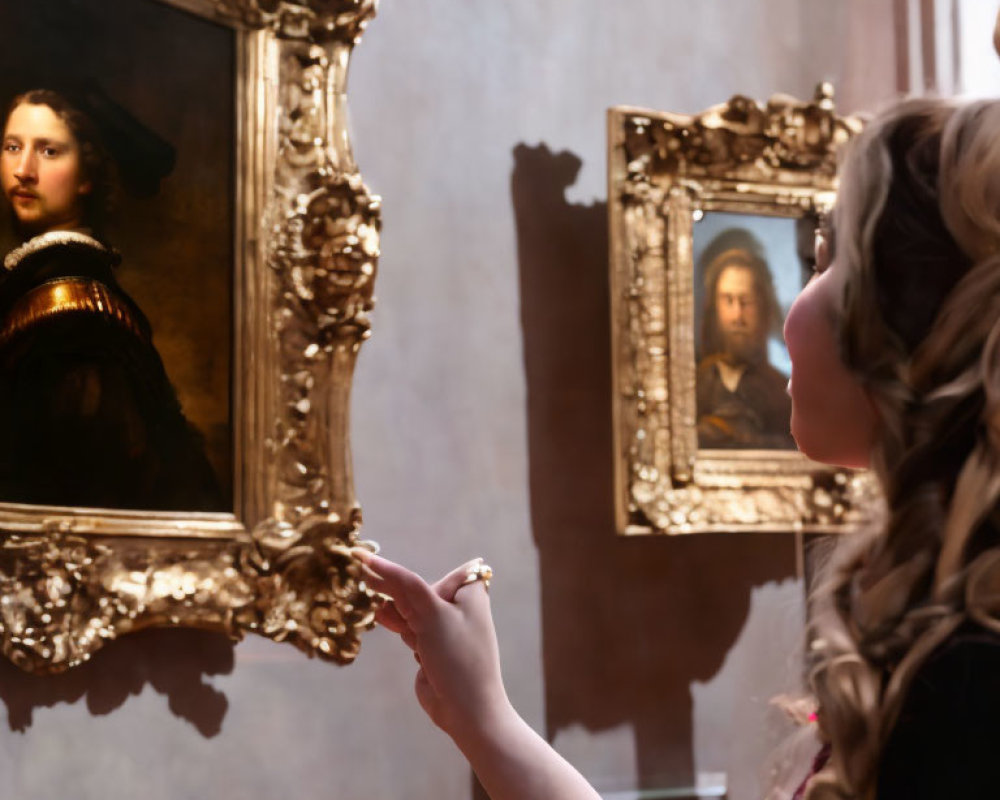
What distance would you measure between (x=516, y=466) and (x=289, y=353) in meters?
0.83

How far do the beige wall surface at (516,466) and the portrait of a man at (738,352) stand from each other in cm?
29

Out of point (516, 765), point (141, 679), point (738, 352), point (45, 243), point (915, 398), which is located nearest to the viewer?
point (915, 398)

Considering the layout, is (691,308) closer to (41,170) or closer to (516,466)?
(516,466)

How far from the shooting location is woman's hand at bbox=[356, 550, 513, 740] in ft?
6.41

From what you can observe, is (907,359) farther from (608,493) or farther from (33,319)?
(608,493)

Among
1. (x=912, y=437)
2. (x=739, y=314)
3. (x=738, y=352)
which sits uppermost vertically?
(x=739, y=314)

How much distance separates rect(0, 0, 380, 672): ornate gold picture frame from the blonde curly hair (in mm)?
1737

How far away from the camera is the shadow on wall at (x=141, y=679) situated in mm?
2898

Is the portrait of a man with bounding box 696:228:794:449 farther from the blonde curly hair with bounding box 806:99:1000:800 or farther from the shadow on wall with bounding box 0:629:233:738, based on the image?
the blonde curly hair with bounding box 806:99:1000:800

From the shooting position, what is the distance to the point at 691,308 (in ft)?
13.2

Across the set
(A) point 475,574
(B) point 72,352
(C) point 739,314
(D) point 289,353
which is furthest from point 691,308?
(A) point 475,574

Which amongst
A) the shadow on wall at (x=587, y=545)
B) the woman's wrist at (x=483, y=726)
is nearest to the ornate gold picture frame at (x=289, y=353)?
the shadow on wall at (x=587, y=545)

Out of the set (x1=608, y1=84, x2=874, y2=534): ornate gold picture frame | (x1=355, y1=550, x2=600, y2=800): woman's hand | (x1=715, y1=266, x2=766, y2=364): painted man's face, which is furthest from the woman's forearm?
(x1=715, y1=266, x2=766, y2=364): painted man's face

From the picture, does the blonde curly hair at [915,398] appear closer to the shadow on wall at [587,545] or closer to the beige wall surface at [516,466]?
the beige wall surface at [516,466]
